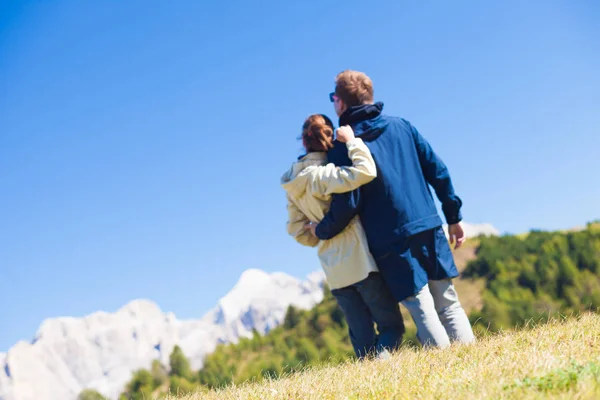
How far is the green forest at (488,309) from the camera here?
43.2 ft

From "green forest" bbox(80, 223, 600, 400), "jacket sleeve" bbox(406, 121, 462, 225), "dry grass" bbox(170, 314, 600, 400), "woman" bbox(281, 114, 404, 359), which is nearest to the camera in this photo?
"dry grass" bbox(170, 314, 600, 400)

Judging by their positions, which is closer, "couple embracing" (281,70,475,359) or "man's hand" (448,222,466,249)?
"couple embracing" (281,70,475,359)

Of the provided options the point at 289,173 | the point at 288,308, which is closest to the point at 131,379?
the point at 288,308

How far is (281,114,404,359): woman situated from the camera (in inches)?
173

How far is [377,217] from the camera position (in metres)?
4.48

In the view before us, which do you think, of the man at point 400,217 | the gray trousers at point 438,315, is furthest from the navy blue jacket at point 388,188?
the gray trousers at point 438,315

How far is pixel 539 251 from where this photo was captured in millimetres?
16688

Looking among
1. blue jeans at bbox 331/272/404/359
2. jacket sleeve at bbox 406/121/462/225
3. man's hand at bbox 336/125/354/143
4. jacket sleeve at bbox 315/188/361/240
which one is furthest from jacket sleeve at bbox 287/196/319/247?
jacket sleeve at bbox 406/121/462/225

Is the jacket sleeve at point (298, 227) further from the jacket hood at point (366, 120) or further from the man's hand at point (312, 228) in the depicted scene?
the jacket hood at point (366, 120)

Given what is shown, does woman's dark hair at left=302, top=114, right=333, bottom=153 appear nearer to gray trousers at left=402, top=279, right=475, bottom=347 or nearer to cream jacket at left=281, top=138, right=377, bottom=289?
cream jacket at left=281, top=138, right=377, bottom=289

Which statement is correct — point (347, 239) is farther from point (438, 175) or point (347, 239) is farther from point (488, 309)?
point (488, 309)

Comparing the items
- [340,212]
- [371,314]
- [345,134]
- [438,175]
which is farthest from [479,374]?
[438,175]

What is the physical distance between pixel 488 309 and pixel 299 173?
1022cm

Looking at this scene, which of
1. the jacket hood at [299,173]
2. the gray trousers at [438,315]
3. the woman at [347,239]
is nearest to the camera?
the gray trousers at [438,315]
